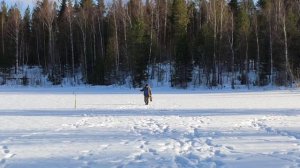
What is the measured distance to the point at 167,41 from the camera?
69.4 meters

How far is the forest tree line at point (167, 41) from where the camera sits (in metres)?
54.7

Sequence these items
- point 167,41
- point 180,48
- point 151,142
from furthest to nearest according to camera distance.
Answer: point 167,41
point 180,48
point 151,142

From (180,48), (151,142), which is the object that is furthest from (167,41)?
(151,142)

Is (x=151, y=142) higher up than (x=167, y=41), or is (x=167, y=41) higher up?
(x=167, y=41)

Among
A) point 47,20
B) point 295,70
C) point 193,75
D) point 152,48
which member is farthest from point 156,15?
point 295,70

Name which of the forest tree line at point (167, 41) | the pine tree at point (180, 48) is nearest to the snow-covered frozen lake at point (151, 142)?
the forest tree line at point (167, 41)

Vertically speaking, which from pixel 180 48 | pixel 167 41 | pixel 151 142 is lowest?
pixel 151 142

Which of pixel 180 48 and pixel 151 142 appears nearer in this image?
pixel 151 142

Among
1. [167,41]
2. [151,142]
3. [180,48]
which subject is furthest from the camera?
[167,41]

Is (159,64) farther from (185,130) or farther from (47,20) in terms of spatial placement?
(185,130)

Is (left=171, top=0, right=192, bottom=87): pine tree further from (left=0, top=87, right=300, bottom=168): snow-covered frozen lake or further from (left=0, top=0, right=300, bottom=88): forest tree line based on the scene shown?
(left=0, top=87, right=300, bottom=168): snow-covered frozen lake

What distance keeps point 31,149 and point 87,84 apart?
168ft

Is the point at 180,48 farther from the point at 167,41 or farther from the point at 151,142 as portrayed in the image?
the point at 151,142

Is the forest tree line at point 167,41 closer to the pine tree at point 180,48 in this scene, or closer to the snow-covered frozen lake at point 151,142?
the pine tree at point 180,48
